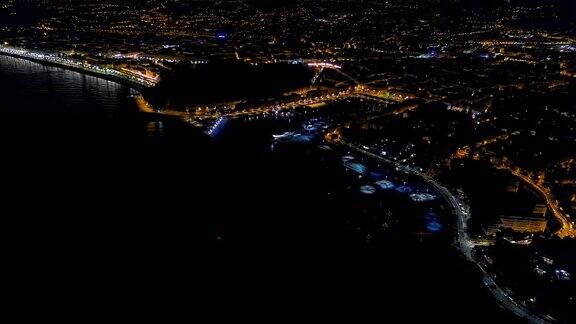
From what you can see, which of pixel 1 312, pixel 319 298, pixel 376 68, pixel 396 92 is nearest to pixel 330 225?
pixel 319 298

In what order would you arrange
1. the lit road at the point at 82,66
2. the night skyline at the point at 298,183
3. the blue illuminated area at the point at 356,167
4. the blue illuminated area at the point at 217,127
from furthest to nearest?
the lit road at the point at 82,66 < the blue illuminated area at the point at 217,127 < the blue illuminated area at the point at 356,167 < the night skyline at the point at 298,183

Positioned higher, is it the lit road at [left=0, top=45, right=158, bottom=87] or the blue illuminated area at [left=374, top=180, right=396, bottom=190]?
the lit road at [left=0, top=45, right=158, bottom=87]

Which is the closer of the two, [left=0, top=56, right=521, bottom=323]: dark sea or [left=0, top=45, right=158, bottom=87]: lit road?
[left=0, top=56, right=521, bottom=323]: dark sea

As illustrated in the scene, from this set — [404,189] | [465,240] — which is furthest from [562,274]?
[404,189]

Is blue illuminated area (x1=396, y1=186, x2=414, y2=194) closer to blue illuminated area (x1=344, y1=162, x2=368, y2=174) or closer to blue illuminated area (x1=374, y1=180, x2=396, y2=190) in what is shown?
blue illuminated area (x1=374, y1=180, x2=396, y2=190)

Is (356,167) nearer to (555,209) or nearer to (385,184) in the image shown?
(385,184)

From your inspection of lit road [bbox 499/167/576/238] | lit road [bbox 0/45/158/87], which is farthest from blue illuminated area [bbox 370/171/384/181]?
lit road [bbox 0/45/158/87]

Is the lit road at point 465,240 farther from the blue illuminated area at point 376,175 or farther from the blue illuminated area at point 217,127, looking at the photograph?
the blue illuminated area at point 217,127

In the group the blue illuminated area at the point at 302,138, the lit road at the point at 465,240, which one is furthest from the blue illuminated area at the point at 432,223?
the blue illuminated area at the point at 302,138
